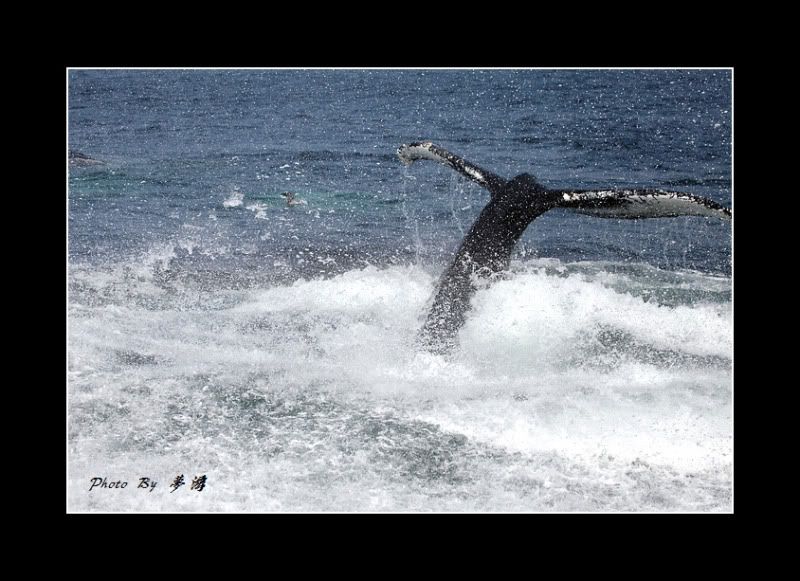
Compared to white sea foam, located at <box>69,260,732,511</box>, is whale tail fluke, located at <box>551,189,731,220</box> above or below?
above

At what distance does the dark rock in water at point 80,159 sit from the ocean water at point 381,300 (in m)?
0.13

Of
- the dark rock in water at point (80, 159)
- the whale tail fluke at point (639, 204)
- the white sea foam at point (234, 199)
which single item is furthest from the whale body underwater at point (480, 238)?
the dark rock in water at point (80, 159)

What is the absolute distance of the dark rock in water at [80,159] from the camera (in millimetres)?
9539

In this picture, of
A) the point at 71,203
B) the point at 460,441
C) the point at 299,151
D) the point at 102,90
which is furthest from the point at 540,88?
the point at 71,203

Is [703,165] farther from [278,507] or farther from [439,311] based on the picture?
[278,507]

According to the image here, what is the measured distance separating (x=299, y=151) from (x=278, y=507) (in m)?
4.34

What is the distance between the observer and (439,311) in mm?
9188

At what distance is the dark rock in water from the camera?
9.54 m

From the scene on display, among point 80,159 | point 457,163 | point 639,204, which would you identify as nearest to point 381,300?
point 457,163

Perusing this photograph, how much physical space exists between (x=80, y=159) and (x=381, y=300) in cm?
368

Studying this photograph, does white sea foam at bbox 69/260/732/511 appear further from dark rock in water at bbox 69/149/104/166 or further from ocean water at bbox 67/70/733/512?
dark rock in water at bbox 69/149/104/166

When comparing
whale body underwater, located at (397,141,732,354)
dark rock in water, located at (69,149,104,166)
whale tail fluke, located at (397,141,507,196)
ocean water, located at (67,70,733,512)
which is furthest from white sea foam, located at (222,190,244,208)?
whale body underwater, located at (397,141,732,354)

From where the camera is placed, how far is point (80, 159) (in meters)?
9.64

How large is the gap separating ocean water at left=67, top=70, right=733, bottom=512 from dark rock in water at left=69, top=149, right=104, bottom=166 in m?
0.13
